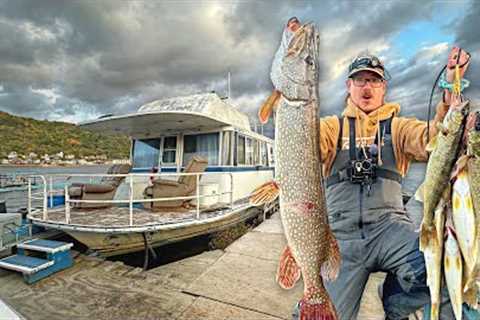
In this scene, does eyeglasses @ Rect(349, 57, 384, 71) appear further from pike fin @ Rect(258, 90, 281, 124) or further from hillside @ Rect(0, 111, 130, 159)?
hillside @ Rect(0, 111, 130, 159)

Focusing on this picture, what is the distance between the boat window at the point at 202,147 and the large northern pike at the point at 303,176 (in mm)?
5611

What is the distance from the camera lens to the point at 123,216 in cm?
520

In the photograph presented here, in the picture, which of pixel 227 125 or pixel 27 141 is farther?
pixel 27 141

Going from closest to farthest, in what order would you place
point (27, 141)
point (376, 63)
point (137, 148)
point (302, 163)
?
point (302, 163) → point (376, 63) → point (137, 148) → point (27, 141)

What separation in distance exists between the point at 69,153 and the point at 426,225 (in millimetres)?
43319

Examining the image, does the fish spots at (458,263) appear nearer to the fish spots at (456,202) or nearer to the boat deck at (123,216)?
the fish spots at (456,202)

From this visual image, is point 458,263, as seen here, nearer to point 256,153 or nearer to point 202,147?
point 202,147

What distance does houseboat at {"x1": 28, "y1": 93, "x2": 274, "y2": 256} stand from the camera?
4.47m

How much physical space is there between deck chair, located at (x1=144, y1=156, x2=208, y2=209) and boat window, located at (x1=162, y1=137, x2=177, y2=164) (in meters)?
1.69

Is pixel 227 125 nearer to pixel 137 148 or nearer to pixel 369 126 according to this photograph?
pixel 137 148

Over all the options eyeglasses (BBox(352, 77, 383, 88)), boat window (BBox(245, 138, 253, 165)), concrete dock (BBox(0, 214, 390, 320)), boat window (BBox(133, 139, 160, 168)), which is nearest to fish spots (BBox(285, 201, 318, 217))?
eyeglasses (BBox(352, 77, 383, 88))

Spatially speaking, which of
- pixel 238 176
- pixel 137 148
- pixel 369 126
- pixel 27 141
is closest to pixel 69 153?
pixel 27 141

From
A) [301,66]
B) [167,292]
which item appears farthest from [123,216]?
[301,66]

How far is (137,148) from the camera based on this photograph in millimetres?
A: 7930
